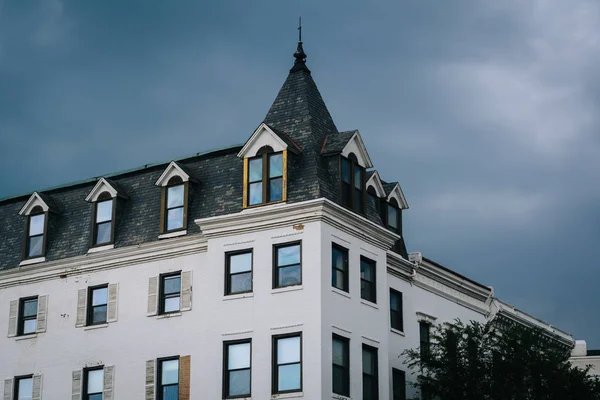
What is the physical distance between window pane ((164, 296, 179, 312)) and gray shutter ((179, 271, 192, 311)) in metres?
0.41

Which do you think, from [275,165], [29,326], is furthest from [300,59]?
[29,326]

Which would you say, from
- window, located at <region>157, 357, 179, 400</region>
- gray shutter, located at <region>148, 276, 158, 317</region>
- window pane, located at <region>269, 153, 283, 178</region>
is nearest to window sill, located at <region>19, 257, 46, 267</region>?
gray shutter, located at <region>148, 276, 158, 317</region>

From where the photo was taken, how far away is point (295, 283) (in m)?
45.5

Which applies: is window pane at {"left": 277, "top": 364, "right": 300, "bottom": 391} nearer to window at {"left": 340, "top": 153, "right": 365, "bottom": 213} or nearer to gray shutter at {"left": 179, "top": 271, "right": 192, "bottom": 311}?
gray shutter at {"left": 179, "top": 271, "right": 192, "bottom": 311}

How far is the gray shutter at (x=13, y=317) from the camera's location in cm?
5272

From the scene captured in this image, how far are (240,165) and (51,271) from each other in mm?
9971

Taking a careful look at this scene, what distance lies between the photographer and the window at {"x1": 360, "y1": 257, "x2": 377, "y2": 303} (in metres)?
48.0

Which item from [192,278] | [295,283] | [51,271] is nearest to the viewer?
[295,283]

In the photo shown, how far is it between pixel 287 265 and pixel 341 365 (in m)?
4.39

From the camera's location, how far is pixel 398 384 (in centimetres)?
5047

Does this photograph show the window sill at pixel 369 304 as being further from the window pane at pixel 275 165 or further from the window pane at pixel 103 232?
the window pane at pixel 103 232

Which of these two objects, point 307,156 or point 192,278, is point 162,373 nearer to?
point 192,278

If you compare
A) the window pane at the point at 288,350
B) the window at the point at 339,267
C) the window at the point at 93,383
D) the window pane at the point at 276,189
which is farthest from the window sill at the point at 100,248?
the window at the point at 339,267

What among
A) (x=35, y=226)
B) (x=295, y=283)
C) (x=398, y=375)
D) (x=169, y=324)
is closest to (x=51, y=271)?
(x=35, y=226)
